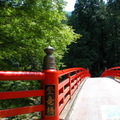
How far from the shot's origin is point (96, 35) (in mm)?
38906

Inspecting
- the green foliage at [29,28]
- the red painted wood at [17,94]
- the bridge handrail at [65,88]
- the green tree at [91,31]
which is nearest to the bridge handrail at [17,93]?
the red painted wood at [17,94]

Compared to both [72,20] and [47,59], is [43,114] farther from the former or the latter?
[72,20]

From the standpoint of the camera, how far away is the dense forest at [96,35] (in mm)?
35531

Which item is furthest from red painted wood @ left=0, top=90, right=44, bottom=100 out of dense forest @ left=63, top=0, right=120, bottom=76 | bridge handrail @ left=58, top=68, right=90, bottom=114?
dense forest @ left=63, top=0, right=120, bottom=76

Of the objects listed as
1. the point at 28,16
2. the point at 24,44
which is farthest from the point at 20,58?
the point at 28,16

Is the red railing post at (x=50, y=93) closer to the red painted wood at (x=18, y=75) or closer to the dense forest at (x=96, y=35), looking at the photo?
the red painted wood at (x=18, y=75)

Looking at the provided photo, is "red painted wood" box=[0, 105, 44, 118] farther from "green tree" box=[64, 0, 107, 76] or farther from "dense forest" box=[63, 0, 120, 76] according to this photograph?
"green tree" box=[64, 0, 107, 76]

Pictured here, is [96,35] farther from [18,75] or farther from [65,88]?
[18,75]

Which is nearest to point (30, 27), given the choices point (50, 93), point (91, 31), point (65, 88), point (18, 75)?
point (65, 88)

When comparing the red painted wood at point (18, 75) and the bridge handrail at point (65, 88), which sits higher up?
the red painted wood at point (18, 75)

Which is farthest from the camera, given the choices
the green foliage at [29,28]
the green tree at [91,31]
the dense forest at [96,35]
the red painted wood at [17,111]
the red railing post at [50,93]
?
the green tree at [91,31]

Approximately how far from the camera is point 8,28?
6258 mm

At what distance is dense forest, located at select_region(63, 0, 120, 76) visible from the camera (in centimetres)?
3553

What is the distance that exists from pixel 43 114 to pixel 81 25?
126 ft
